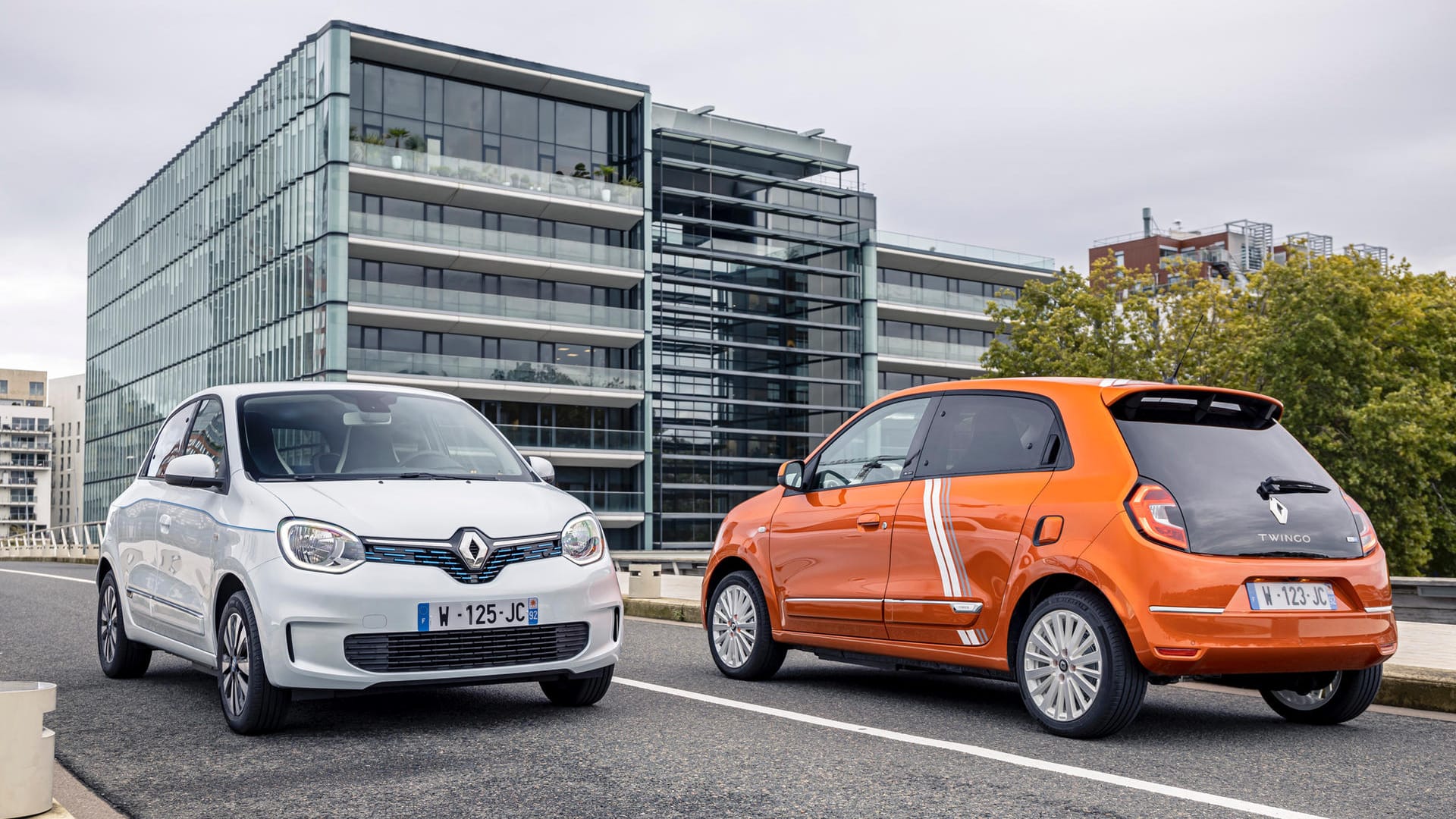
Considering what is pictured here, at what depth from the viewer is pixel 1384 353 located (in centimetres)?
4206

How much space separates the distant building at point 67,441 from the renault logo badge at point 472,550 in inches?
7041

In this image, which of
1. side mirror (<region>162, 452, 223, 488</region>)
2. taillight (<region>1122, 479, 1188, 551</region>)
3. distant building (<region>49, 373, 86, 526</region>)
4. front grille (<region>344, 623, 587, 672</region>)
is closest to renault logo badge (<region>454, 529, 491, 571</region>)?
front grille (<region>344, 623, 587, 672</region>)

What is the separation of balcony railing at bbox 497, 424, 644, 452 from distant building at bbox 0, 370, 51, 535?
141 meters

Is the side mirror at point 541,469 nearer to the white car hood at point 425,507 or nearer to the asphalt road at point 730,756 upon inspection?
the white car hood at point 425,507

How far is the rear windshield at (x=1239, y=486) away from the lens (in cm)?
599

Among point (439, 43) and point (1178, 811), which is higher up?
point (439, 43)

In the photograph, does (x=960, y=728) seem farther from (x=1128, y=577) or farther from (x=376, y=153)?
(x=376, y=153)

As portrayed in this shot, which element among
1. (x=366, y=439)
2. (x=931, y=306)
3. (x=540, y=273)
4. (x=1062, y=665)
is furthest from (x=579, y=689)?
(x=931, y=306)

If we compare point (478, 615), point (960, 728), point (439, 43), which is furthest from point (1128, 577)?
point (439, 43)

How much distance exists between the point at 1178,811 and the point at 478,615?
299 centimetres

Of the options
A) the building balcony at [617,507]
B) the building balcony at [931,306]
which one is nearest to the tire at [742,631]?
the building balcony at [617,507]

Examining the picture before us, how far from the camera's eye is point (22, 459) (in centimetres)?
17050

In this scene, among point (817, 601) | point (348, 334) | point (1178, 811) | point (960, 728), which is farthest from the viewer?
point (348, 334)

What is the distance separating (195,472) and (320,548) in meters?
1.12
